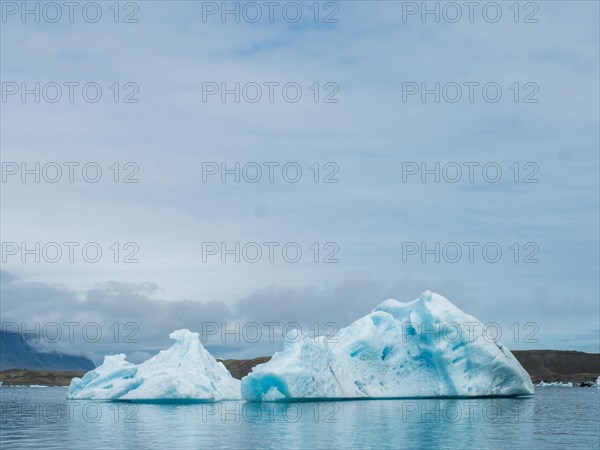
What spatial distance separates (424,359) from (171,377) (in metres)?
15.3

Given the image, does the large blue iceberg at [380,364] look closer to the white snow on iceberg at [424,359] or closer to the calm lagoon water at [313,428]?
the white snow on iceberg at [424,359]

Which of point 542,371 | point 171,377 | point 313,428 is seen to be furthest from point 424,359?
point 542,371

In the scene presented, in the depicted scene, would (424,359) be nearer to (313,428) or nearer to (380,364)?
(380,364)

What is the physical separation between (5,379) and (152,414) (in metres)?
166

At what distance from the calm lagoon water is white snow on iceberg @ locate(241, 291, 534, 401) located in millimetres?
4678

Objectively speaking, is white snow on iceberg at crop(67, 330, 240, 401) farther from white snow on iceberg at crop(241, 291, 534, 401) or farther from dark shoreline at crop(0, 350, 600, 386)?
dark shoreline at crop(0, 350, 600, 386)

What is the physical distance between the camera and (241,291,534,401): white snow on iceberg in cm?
4628

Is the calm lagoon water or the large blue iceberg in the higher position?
the large blue iceberg

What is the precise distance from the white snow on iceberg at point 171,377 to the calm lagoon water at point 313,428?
3.39 m

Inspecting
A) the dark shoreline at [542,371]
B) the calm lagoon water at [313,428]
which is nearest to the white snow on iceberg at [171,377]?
the calm lagoon water at [313,428]

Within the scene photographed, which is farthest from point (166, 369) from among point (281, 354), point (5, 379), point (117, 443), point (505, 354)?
point (5, 379)

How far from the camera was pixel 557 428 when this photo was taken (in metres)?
30.6

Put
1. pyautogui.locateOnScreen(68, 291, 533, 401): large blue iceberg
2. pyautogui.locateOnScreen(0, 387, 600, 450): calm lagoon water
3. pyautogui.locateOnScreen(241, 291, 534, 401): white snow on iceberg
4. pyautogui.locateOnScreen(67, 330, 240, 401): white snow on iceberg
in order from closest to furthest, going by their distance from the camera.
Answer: pyautogui.locateOnScreen(0, 387, 600, 450): calm lagoon water
pyautogui.locateOnScreen(68, 291, 533, 401): large blue iceberg
pyautogui.locateOnScreen(67, 330, 240, 401): white snow on iceberg
pyautogui.locateOnScreen(241, 291, 534, 401): white snow on iceberg

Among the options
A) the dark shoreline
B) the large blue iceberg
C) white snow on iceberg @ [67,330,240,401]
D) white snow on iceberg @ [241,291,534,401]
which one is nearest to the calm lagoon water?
the large blue iceberg
